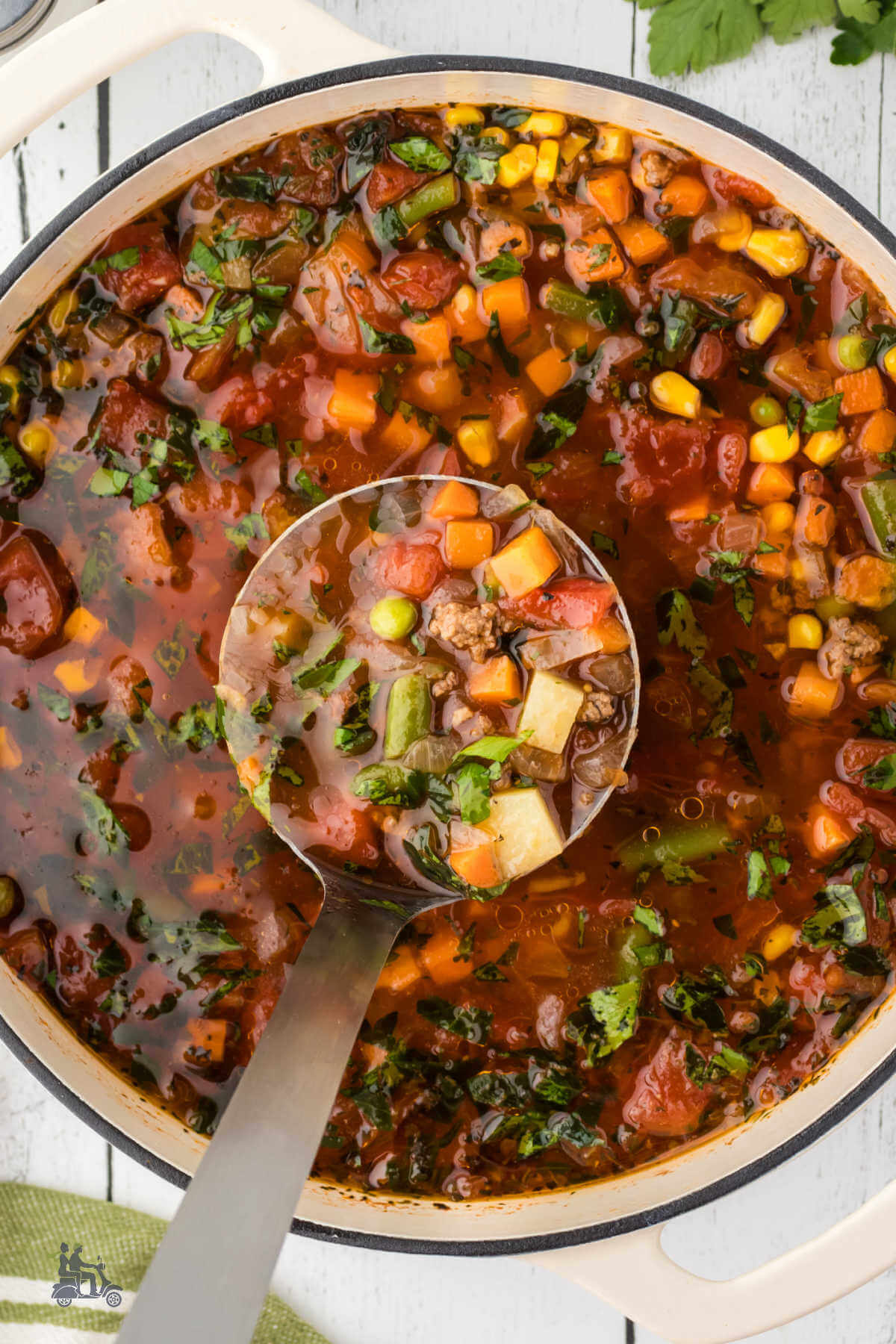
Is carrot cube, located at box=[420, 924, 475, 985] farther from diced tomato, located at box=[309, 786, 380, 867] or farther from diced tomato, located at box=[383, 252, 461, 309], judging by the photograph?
diced tomato, located at box=[383, 252, 461, 309]

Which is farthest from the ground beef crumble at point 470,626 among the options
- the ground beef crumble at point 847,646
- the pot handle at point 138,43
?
the pot handle at point 138,43

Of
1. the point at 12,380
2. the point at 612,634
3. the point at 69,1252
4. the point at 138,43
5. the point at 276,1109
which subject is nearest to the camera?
the point at 276,1109

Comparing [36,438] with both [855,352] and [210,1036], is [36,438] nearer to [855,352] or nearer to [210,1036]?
[210,1036]

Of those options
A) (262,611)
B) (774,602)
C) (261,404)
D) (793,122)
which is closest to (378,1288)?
(262,611)

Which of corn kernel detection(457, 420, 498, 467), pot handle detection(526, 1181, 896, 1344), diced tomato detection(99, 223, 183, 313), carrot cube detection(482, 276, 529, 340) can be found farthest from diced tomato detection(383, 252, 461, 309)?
pot handle detection(526, 1181, 896, 1344)

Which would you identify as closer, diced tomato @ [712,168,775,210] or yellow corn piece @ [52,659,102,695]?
diced tomato @ [712,168,775,210]

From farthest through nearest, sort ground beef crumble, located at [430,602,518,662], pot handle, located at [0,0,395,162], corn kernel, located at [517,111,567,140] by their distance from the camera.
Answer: corn kernel, located at [517,111,567,140]
ground beef crumble, located at [430,602,518,662]
pot handle, located at [0,0,395,162]

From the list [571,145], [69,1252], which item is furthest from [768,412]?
[69,1252]

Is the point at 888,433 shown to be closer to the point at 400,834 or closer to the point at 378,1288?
the point at 400,834
